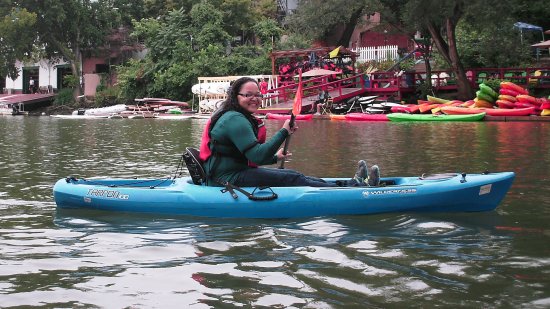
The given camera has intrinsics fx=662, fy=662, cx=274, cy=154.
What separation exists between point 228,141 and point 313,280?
7.76 feet

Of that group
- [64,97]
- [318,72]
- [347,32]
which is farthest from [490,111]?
[64,97]

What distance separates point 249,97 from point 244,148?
0.50 m

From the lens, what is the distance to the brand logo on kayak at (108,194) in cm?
695

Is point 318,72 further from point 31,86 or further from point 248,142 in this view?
point 31,86

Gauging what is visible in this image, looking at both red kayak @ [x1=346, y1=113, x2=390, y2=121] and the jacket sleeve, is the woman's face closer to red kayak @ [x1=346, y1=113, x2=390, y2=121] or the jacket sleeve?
the jacket sleeve

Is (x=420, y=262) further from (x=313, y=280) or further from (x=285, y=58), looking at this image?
(x=285, y=58)

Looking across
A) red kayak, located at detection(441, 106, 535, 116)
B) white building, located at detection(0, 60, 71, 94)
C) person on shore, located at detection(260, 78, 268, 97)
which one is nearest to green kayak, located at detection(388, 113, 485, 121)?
red kayak, located at detection(441, 106, 535, 116)

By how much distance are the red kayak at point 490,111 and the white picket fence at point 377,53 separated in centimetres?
1176

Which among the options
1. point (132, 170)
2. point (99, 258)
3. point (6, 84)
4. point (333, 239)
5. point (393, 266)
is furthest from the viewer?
point (6, 84)

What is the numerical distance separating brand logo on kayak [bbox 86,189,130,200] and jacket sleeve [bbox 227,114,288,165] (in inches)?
56.5

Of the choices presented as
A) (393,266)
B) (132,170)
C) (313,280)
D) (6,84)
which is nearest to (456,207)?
(393,266)

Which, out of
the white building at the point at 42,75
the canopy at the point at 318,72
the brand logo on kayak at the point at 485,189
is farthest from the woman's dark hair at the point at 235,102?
the white building at the point at 42,75

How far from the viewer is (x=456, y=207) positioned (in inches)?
261

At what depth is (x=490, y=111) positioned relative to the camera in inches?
902
